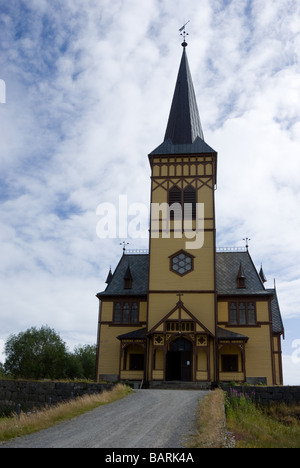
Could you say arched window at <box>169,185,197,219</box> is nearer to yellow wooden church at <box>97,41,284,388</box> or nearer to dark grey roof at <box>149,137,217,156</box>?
yellow wooden church at <box>97,41,284,388</box>

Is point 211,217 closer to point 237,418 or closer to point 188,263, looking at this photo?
point 188,263

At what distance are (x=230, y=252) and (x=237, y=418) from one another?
27.0m

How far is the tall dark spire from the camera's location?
41.6m

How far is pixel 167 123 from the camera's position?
43.8 meters

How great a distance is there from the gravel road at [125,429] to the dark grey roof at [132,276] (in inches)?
784

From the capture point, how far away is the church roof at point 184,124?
40.0 m

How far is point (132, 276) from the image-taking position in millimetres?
41094

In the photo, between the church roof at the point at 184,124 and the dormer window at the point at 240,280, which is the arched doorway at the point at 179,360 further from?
the church roof at the point at 184,124

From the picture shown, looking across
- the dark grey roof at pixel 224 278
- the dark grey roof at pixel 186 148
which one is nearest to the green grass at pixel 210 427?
the dark grey roof at pixel 224 278

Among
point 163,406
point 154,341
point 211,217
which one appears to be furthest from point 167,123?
point 163,406

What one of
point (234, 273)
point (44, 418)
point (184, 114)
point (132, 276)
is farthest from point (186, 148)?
point (44, 418)

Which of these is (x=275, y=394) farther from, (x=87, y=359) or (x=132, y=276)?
(x=87, y=359)

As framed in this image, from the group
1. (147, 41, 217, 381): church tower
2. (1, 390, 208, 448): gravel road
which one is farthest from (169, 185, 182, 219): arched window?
(1, 390, 208, 448): gravel road

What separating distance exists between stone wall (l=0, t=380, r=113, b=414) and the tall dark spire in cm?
2354
